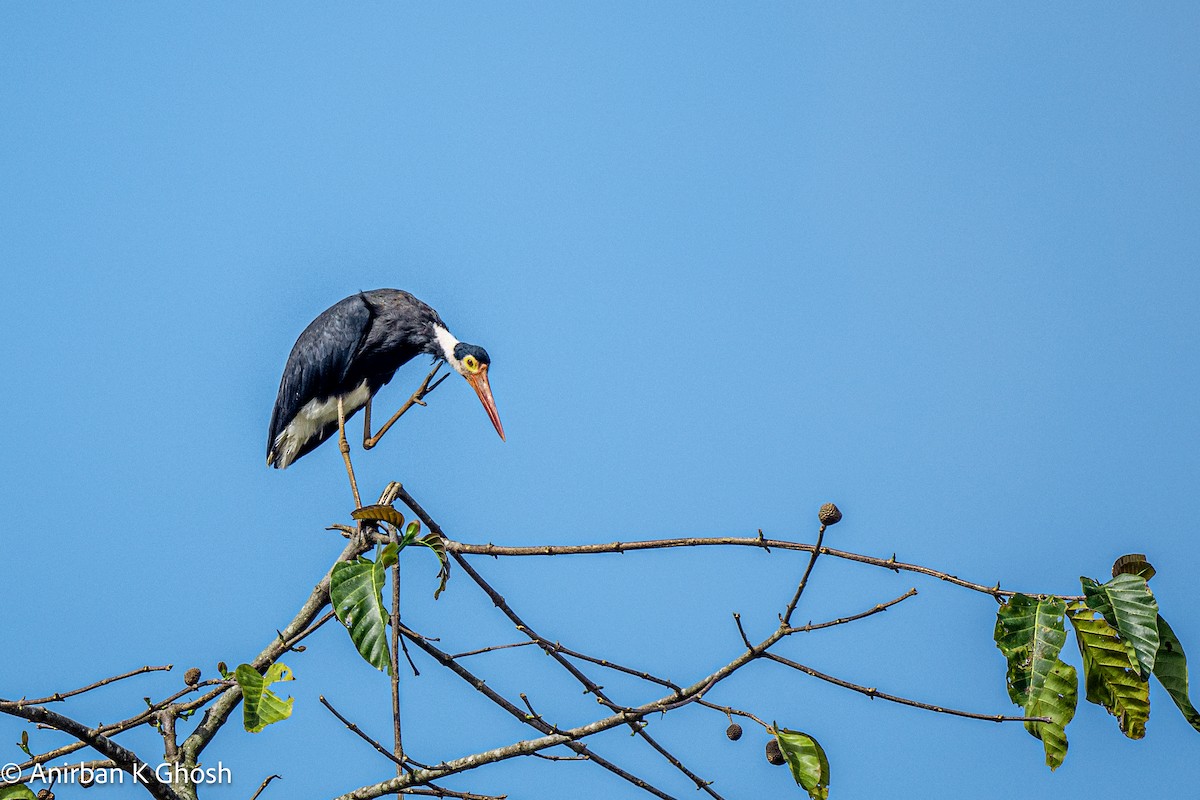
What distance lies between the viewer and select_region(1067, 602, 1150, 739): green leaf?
9.86 feet

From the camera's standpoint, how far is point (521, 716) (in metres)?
3.47

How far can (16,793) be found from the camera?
11.1 feet

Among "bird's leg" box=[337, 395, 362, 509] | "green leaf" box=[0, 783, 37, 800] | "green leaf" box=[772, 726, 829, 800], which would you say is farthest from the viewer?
"bird's leg" box=[337, 395, 362, 509]

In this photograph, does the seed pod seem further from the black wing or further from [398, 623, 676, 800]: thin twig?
the black wing

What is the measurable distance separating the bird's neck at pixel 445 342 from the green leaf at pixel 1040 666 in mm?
4654

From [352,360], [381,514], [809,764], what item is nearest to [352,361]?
[352,360]

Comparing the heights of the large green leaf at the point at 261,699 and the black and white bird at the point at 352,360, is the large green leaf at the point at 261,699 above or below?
below

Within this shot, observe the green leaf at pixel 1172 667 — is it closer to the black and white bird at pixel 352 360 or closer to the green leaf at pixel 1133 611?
the green leaf at pixel 1133 611

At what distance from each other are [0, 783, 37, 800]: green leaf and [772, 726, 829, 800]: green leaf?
2.11 m

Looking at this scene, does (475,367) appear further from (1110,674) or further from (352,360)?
(1110,674)

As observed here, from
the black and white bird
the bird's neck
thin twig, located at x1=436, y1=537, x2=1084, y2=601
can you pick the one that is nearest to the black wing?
the black and white bird

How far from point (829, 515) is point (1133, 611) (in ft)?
3.03

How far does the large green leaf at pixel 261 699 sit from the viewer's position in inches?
134

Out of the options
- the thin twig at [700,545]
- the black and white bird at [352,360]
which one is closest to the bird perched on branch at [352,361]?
the black and white bird at [352,360]
